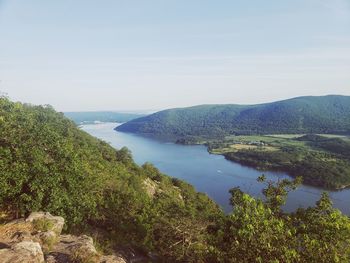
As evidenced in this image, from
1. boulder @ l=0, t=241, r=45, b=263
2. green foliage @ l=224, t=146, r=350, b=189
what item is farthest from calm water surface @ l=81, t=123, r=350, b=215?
boulder @ l=0, t=241, r=45, b=263

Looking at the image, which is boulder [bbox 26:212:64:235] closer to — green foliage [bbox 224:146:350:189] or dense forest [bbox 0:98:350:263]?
dense forest [bbox 0:98:350:263]

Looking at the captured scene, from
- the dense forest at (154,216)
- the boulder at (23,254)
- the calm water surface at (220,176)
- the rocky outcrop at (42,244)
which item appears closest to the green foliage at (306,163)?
the calm water surface at (220,176)

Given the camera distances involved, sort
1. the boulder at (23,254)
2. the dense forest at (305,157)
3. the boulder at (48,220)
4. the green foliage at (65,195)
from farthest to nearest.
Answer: the dense forest at (305,157) → the green foliage at (65,195) → the boulder at (48,220) → the boulder at (23,254)

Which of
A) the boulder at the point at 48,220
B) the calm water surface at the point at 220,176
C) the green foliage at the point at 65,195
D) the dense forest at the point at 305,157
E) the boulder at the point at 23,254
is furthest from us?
the dense forest at the point at 305,157

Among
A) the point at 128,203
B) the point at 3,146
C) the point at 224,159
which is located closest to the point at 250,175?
the point at 224,159

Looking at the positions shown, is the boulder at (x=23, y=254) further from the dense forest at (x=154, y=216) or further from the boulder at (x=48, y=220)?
the dense forest at (x=154, y=216)
